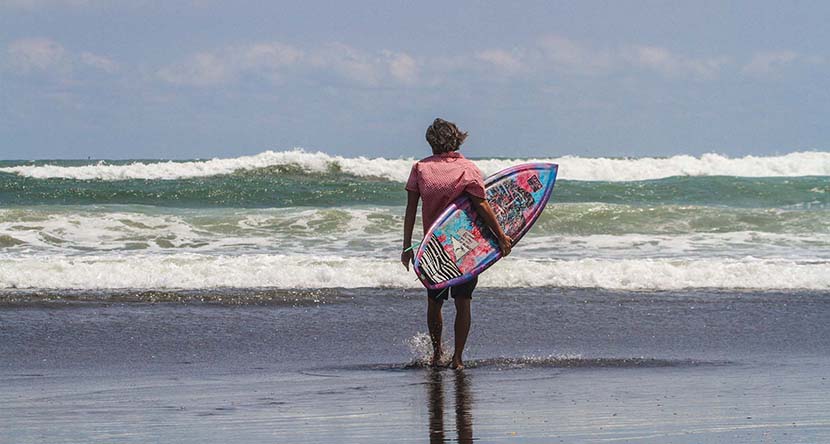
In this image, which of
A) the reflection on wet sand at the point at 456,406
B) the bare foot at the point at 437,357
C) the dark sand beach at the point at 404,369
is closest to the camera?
the reflection on wet sand at the point at 456,406

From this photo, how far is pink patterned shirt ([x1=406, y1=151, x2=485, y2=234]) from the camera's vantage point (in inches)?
241

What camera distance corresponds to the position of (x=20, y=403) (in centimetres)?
529

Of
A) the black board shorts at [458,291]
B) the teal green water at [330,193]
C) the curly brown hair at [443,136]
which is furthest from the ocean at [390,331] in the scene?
the teal green water at [330,193]

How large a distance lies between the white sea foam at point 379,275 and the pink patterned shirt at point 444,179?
172 inches

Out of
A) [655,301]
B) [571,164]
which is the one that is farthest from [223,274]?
[571,164]

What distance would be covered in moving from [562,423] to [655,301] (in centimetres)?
518

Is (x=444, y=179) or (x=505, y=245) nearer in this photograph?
(x=444, y=179)

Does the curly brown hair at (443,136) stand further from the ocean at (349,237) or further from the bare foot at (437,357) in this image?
the ocean at (349,237)

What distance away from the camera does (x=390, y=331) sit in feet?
26.9

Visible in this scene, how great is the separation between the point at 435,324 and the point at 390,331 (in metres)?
1.78

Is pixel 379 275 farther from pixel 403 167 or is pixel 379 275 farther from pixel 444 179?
pixel 403 167

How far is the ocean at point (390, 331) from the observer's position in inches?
187

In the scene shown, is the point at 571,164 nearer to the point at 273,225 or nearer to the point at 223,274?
the point at 273,225

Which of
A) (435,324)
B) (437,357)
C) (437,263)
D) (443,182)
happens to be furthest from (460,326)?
(443,182)
